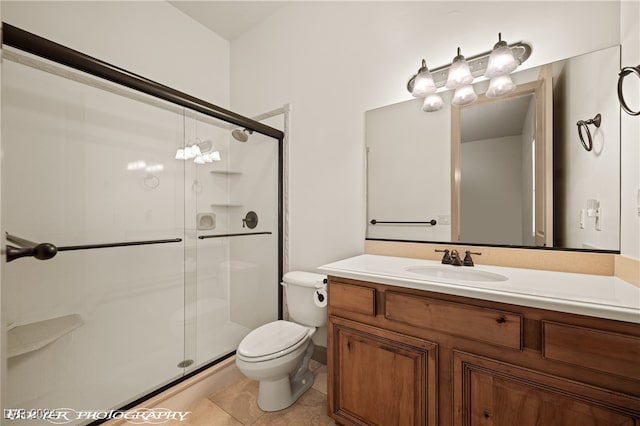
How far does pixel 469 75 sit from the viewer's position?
143 centimetres

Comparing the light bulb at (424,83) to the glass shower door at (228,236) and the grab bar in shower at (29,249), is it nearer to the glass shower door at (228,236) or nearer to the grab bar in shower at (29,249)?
the glass shower door at (228,236)

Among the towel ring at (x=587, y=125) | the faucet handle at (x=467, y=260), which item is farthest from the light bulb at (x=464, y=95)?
the faucet handle at (x=467, y=260)

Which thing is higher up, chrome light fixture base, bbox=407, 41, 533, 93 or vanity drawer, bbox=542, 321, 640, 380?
chrome light fixture base, bbox=407, 41, 533, 93

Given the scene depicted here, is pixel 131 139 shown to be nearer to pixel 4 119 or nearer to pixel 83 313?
pixel 4 119

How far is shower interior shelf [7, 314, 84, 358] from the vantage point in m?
1.21

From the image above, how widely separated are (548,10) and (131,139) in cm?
236

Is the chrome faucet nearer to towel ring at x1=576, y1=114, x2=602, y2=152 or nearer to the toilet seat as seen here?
towel ring at x1=576, y1=114, x2=602, y2=152

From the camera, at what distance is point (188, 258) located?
6.29 feet

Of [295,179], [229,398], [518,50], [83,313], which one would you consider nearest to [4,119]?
[83,313]

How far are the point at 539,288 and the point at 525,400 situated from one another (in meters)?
0.37

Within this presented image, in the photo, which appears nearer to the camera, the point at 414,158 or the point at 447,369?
the point at 447,369

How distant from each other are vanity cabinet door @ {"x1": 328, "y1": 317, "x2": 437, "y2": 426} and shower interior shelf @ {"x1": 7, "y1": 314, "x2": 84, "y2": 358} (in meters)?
1.33

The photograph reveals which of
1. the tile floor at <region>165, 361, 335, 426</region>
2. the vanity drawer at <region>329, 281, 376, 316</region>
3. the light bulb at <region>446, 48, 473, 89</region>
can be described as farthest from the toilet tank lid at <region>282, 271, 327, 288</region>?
the light bulb at <region>446, 48, 473, 89</region>

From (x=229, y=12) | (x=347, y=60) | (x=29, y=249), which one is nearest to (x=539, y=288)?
(x=347, y=60)
